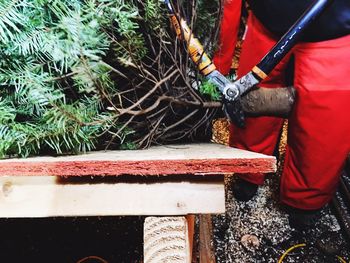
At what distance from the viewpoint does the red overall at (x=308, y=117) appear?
1748mm

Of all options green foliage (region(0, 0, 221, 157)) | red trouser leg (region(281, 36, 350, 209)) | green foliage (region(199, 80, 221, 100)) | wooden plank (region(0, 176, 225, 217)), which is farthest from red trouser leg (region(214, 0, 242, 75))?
wooden plank (region(0, 176, 225, 217))

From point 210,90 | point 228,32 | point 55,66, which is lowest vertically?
point 55,66

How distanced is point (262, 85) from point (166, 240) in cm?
156

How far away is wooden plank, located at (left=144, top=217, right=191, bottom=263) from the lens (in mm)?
772

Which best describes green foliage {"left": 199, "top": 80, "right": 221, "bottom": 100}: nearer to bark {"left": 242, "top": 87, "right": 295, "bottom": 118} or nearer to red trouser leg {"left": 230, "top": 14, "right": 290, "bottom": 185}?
bark {"left": 242, "top": 87, "right": 295, "bottom": 118}

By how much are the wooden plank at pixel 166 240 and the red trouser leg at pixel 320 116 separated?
4.27 ft

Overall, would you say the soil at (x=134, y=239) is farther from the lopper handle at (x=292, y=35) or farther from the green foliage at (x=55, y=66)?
the lopper handle at (x=292, y=35)

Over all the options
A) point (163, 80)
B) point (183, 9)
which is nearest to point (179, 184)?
point (163, 80)

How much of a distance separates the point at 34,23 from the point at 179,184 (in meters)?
0.62

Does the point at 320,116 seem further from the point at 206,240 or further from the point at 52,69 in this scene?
the point at 52,69

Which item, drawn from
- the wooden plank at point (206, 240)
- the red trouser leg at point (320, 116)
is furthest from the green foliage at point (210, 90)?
the wooden plank at point (206, 240)

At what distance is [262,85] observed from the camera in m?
2.12

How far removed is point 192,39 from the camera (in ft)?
4.23

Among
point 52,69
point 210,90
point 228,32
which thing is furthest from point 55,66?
point 228,32
